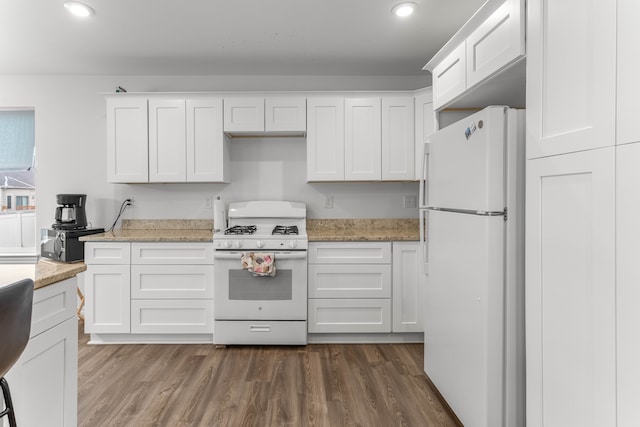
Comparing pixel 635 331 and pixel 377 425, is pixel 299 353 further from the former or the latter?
pixel 635 331

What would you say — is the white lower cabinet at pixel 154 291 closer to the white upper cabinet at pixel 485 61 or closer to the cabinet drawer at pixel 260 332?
the cabinet drawer at pixel 260 332

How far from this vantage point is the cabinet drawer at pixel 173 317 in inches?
122

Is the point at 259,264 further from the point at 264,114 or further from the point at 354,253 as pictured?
the point at 264,114

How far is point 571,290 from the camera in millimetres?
1244

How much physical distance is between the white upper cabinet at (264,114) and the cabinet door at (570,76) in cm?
214

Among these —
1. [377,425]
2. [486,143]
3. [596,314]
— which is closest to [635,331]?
[596,314]

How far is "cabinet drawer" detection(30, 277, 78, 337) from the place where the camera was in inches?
51.2

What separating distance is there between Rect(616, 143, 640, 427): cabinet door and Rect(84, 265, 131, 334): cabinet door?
317 centimetres

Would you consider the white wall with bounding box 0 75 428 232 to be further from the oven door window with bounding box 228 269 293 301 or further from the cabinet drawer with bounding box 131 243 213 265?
the oven door window with bounding box 228 269 293 301

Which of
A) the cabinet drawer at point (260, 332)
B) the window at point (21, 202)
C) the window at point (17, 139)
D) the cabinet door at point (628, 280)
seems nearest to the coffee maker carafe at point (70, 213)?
the window at point (21, 202)

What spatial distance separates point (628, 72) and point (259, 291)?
2.61 m

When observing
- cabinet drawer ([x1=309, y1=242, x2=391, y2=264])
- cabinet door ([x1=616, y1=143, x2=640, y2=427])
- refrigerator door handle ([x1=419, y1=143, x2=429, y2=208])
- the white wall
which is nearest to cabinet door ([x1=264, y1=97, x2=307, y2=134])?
the white wall

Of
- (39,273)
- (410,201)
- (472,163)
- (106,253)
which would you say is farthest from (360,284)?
(39,273)

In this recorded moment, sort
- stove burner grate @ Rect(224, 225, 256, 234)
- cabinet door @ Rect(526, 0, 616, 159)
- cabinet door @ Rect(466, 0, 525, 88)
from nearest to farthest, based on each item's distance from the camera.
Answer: cabinet door @ Rect(526, 0, 616, 159) → cabinet door @ Rect(466, 0, 525, 88) → stove burner grate @ Rect(224, 225, 256, 234)
